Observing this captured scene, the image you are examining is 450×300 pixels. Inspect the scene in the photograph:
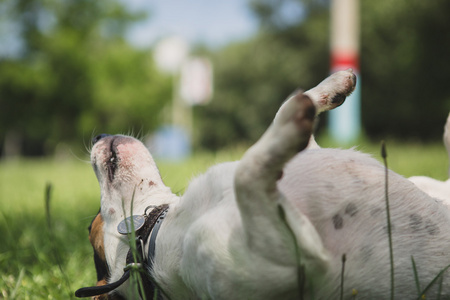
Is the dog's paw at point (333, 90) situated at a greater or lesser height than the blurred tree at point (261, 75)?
greater

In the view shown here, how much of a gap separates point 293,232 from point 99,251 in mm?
894

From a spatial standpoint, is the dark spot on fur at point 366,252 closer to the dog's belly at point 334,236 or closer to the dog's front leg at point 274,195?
the dog's belly at point 334,236

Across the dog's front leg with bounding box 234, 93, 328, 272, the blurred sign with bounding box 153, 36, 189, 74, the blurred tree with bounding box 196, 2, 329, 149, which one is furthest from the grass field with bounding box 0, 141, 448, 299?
the blurred sign with bounding box 153, 36, 189, 74

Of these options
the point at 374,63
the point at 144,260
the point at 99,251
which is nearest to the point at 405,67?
the point at 374,63

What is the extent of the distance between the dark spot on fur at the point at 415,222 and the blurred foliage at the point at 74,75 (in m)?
17.1

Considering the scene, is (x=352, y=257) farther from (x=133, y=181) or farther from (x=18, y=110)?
(x=18, y=110)

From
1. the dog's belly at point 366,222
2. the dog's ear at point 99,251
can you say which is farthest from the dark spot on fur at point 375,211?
the dog's ear at point 99,251

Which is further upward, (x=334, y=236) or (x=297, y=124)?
(x=297, y=124)

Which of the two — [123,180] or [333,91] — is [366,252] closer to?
[333,91]

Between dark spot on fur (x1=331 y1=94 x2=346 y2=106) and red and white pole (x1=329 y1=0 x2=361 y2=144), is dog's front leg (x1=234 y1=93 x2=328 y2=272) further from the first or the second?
red and white pole (x1=329 y1=0 x2=361 y2=144)

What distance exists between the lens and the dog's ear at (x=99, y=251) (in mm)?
1769

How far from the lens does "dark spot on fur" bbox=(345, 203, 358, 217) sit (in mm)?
1352

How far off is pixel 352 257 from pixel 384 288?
122 millimetres

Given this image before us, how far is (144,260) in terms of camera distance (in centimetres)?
159
